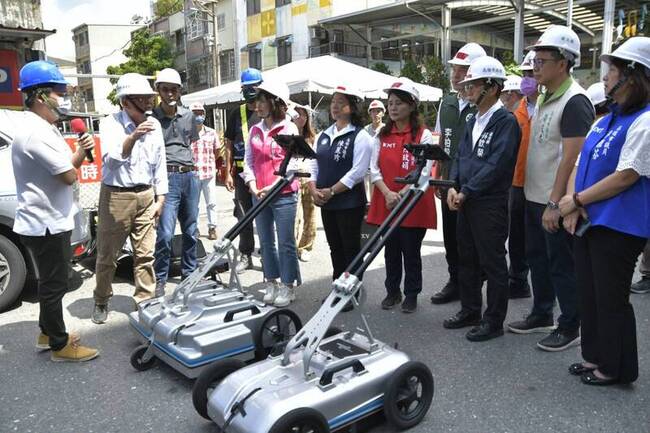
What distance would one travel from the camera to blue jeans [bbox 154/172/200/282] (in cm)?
477

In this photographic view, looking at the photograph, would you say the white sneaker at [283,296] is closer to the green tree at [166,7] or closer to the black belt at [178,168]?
the black belt at [178,168]

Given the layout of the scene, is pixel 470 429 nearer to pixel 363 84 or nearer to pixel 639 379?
pixel 639 379

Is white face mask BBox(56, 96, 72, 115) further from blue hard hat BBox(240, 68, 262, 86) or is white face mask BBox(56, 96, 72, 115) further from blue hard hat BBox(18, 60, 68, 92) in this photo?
blue hard hat BBox(240, 68, 262, 86)

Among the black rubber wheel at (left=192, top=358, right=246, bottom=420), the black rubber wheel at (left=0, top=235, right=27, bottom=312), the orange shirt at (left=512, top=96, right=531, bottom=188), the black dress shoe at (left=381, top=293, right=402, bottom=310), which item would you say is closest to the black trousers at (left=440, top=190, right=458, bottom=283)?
the black dress shoe at (left=381, top=293, right=402, bottom=310)

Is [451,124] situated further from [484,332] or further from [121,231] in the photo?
[121,231]

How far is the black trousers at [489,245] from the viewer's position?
146 inches

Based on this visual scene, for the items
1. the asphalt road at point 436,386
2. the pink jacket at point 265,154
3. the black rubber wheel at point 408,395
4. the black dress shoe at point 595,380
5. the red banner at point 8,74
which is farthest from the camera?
the red banner at point 8,74

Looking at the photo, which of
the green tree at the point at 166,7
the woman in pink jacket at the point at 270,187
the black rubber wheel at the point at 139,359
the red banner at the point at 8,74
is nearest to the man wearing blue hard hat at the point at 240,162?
the woman in pink jacket at the point at 270,187

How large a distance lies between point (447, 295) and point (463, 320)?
66 cm

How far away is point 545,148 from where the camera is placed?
363cm

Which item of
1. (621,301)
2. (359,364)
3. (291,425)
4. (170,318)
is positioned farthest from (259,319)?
(621,301)

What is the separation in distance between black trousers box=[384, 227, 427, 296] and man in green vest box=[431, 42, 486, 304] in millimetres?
370

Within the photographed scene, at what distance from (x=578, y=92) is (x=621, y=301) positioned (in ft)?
4.40

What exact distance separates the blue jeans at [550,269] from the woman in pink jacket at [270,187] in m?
1.96
